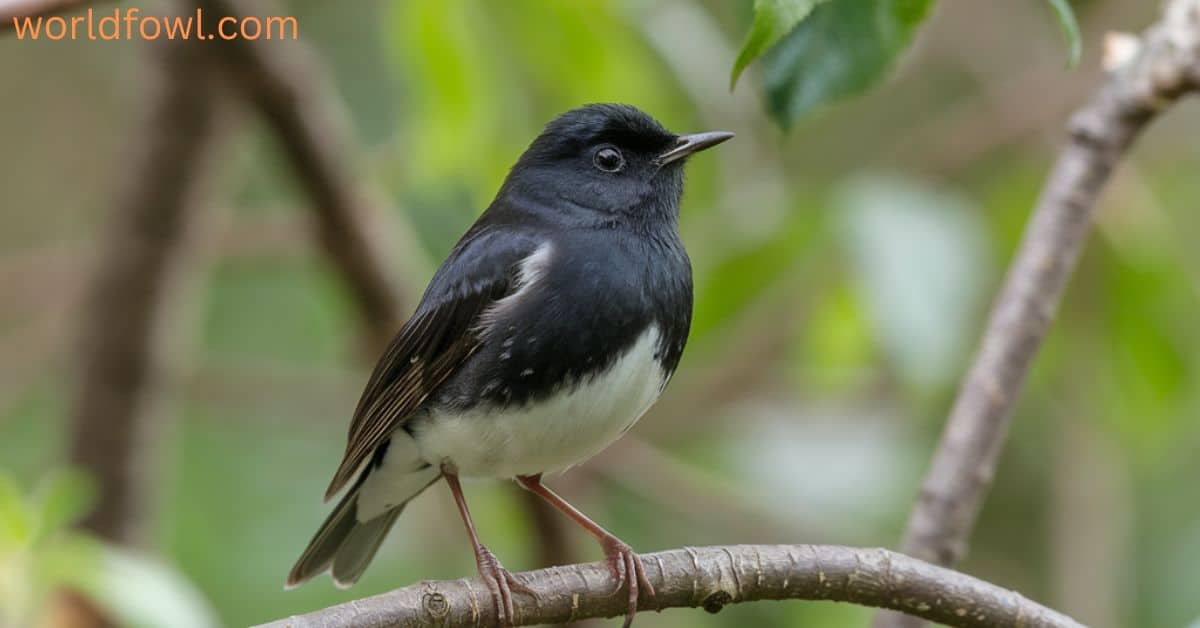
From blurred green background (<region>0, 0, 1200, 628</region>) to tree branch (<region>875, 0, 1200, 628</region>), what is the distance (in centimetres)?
24

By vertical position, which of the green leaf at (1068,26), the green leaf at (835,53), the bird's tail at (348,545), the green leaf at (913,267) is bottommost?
the bird's tail at (348,545)

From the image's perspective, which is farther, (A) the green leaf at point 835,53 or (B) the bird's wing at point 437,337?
(B) the bird's wing at point 437,337

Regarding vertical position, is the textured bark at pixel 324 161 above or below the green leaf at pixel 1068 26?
above

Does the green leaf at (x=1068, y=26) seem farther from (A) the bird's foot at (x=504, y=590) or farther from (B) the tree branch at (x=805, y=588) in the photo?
(A) the bird's foot at (x=504, y=590)

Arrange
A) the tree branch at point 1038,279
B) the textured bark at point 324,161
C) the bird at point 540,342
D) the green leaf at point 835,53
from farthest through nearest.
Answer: the textured bark at point 324,161 → the tree branch at point 1038,279 → the bird at point 540,342 → the green leaf at point 835,53

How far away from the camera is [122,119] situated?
708 centimetres

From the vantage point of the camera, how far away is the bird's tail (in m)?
3.64

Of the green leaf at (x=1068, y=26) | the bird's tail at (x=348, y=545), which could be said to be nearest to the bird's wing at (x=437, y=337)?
the bird's tail at (x=348, y=545)

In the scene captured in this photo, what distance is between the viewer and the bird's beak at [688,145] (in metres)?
3.39

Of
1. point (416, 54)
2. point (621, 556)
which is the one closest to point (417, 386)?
point (621, 556)

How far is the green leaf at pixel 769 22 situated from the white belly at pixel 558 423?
1133 millimetres

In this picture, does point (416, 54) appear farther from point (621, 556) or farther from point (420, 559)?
point (420, 559)

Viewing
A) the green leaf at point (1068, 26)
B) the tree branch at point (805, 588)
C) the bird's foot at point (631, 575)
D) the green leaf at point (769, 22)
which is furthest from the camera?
the bird's foot at point (631, 575)

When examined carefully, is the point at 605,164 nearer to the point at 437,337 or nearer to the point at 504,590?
the point at 437,337
